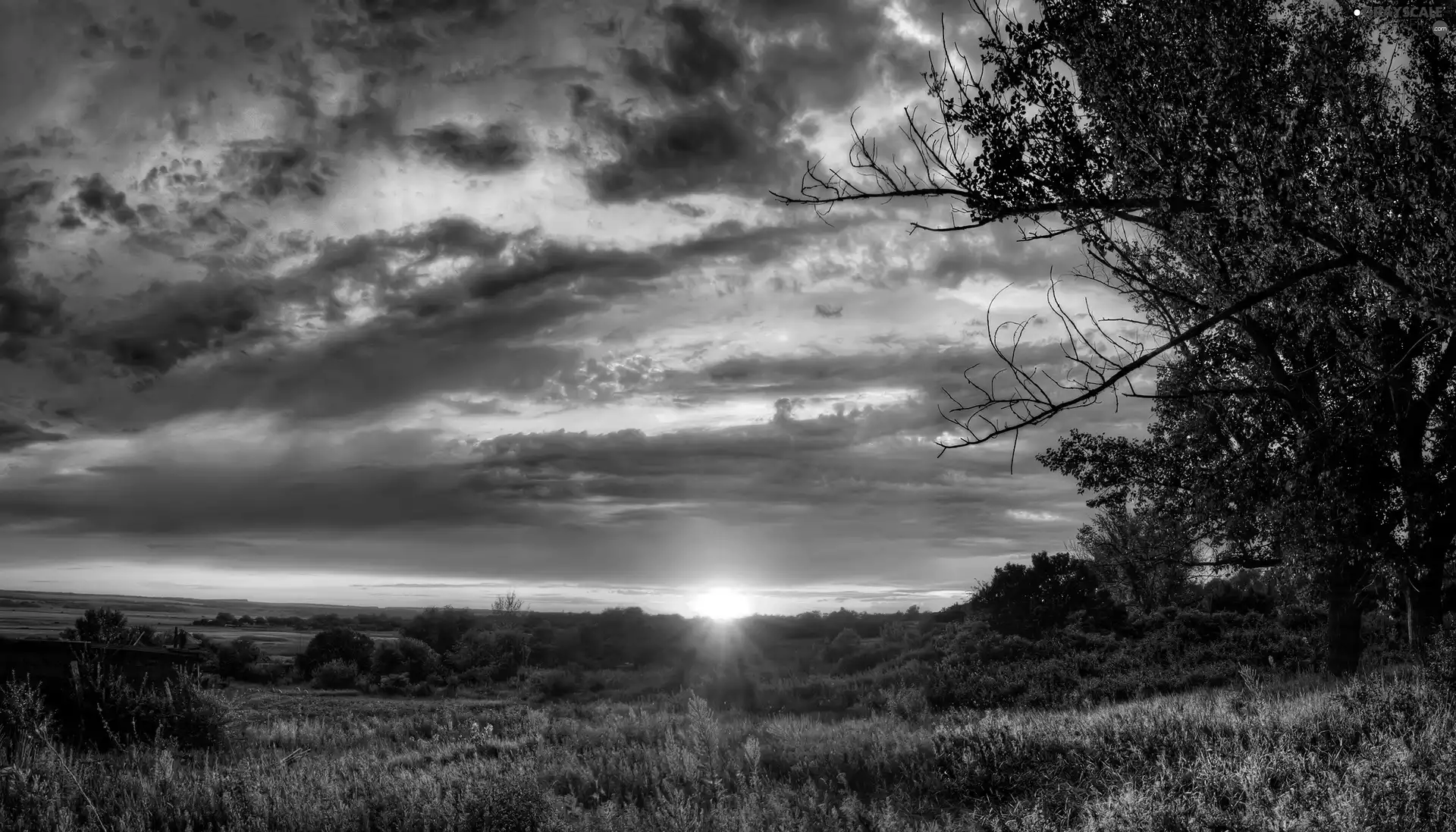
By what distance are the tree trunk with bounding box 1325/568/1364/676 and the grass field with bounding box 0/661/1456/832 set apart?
14.7ft

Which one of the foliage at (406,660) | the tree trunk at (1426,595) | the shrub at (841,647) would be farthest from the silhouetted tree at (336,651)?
the tree trunk at (1426,595)

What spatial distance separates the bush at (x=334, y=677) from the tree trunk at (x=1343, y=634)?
2956 cm

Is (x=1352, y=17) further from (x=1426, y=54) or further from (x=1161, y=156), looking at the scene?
(x=1161, y=156)

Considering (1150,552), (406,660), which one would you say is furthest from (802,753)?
(406,660)

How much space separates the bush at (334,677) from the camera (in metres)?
31.9

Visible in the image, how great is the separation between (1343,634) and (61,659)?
26465 mm

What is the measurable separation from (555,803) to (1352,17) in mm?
12310

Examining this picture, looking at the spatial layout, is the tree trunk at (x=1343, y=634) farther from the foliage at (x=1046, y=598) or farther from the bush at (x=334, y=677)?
the bush at (x=334, y=677)

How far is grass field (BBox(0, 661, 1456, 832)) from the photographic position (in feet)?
24.9

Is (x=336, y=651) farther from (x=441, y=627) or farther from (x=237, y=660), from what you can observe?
(x=441, y=627)

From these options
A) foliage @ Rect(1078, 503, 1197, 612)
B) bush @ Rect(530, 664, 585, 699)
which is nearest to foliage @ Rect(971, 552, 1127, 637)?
foliage @ Rect(1078, 503, 1197, 612)

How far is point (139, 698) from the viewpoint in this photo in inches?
668

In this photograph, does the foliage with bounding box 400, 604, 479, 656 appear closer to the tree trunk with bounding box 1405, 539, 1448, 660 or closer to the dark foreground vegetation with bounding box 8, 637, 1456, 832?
the dark foreground vegetation with bounding box 8, 637, 1456, 832

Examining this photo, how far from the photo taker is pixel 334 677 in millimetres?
32188
